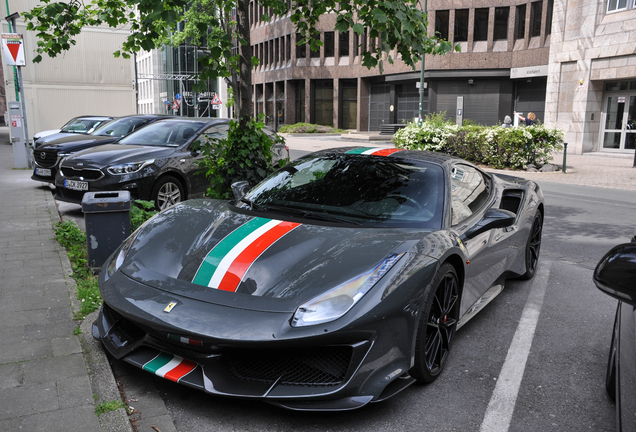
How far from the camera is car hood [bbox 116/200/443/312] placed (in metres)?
3.03

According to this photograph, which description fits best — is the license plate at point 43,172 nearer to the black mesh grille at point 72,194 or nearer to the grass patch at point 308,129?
the black mesh grille at point 72,194

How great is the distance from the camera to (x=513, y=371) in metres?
3.69

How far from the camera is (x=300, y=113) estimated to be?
52562mm

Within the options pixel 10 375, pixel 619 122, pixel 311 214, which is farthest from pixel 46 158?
pixel 619 122

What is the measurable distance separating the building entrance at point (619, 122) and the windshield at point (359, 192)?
24.2 metres

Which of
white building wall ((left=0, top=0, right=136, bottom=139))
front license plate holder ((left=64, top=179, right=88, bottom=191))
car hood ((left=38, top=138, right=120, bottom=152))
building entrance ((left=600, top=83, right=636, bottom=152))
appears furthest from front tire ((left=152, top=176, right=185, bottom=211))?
building entrance ((left=600, top=83, right=636, bottom=152))

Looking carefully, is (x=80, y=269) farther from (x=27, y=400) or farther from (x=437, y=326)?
(x=437, y=326)

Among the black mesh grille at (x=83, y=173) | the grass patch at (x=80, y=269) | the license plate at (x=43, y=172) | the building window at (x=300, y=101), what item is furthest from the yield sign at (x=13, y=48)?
the building window at (x=300, y=101)

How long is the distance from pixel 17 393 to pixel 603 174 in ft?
60.0

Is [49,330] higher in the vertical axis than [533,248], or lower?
lower

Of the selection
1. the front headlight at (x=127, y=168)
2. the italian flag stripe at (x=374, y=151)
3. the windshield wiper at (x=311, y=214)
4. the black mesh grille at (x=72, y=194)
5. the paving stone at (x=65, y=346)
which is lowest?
the paving stone at (x=65, y=346)

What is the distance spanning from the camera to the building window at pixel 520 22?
35.6m

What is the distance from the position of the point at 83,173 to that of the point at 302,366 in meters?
6.55

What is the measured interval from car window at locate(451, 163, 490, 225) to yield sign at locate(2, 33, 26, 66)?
44.3 feet
